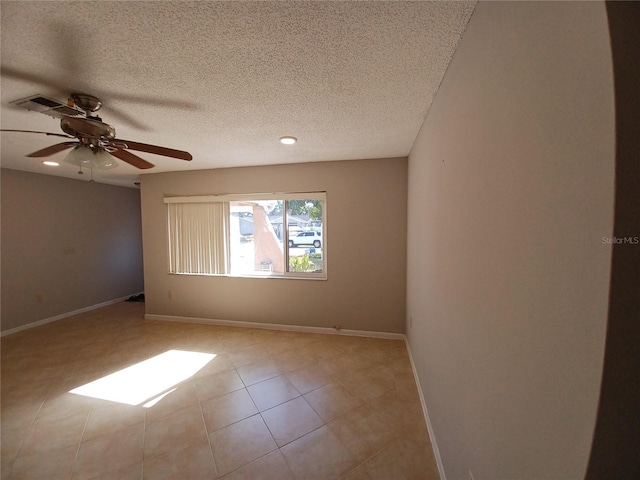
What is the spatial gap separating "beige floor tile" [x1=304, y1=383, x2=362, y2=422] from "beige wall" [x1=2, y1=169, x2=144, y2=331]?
4437 millimetres

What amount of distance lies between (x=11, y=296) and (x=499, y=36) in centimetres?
569

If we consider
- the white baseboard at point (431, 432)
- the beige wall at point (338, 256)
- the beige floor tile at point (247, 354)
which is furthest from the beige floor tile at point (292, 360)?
the white baseboard at point (431, 432)

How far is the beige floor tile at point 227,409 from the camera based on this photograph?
1.75 m

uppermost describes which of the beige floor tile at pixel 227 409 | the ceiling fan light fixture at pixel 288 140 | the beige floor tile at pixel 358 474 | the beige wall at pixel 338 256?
the ceiling fan light fixture at pixel 288 140

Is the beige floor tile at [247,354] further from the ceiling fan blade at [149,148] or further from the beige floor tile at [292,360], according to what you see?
the ceiling fan blade at [149,148]

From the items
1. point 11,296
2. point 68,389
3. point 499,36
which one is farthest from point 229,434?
point 11,296

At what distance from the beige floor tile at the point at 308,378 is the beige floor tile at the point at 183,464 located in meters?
0.82

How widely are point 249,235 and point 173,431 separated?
2.37m

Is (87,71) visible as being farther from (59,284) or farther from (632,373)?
(59,284)

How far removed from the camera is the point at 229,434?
5.41 feet

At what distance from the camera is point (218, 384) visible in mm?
2191

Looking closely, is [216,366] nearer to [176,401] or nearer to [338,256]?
[176,401]

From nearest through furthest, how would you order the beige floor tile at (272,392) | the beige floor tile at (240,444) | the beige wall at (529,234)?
the beige wall at (529,234), the beige floor tile at (240,444), the beige floor tile at (272,392)

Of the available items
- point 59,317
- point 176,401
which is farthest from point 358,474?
point 59,317
